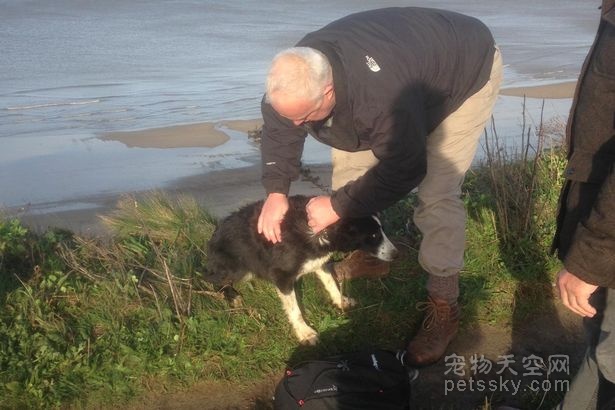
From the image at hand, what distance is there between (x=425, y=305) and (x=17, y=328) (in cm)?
246

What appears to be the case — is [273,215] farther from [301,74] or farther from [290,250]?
[301,74]

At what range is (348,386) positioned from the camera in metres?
3.29

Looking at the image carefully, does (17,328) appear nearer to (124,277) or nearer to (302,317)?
(124,277)

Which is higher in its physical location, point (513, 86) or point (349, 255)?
point (349, 255)

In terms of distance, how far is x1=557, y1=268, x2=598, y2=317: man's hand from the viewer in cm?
230

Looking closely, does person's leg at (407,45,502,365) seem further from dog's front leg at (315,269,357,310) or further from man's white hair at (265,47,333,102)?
man's white hair at (265,47,333,102)

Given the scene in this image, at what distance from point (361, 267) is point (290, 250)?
726mm

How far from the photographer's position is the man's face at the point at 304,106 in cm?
307

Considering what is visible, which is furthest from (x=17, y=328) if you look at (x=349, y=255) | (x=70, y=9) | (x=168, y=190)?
(x=70, y=9)

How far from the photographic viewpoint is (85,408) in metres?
3.50

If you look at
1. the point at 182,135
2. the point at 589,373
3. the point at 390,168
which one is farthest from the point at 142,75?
the point at 589,373

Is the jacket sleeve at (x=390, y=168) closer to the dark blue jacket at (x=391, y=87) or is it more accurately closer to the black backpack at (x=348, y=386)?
the dark blue jacket at (x=391, y=87)

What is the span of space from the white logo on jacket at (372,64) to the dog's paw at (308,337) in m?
1.76

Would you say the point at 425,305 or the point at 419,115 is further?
the point at 425,305
